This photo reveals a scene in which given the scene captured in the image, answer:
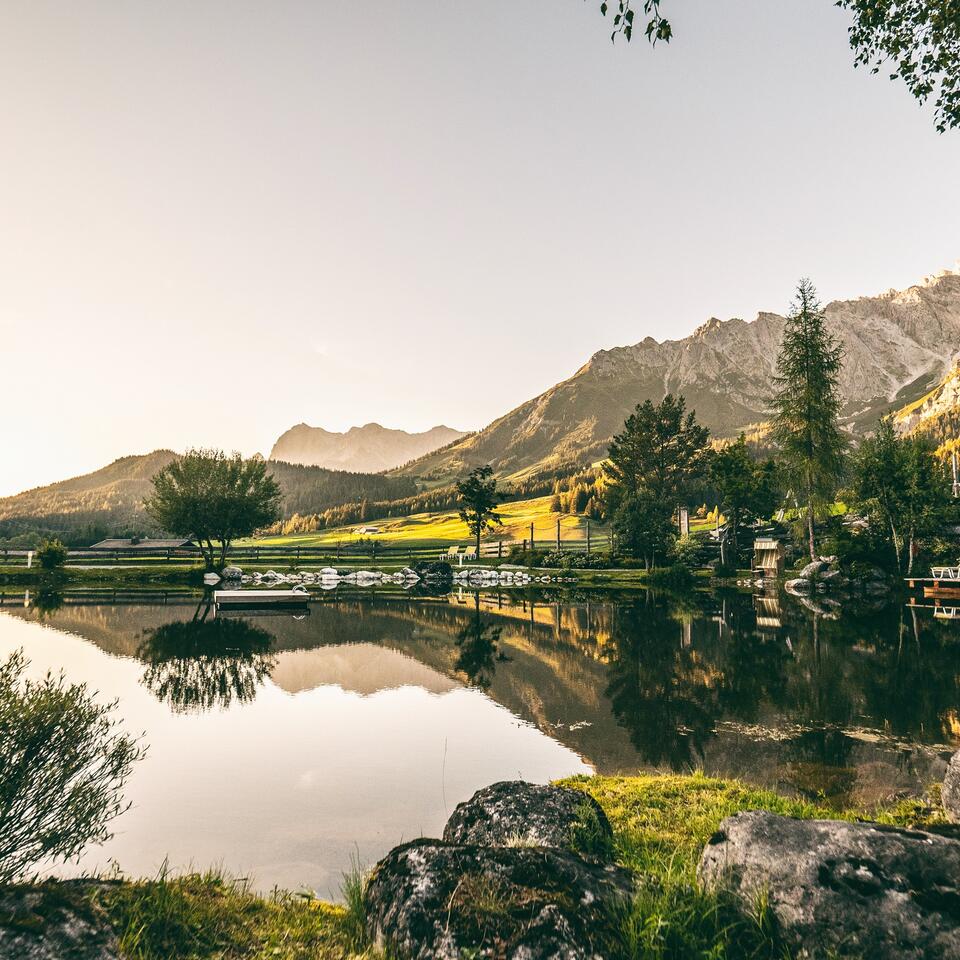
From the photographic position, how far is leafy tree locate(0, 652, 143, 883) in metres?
5.47

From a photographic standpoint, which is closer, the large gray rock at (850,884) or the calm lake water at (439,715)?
the large gray rock at (850,884)

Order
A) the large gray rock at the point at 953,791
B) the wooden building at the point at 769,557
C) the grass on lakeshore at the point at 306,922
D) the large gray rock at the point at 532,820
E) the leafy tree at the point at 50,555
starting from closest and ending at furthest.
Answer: the grass on lakeshore at the point at 306,922 < the large gray rock at the point at 532,820 < the large gray rock at the point at 953,791 < the wooden building at the point at 769,557 < the leafy tree at the point at 50,555

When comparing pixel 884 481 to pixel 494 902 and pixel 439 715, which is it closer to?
pixel 439 715

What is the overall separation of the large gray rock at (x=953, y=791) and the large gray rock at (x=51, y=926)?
27.5 feet

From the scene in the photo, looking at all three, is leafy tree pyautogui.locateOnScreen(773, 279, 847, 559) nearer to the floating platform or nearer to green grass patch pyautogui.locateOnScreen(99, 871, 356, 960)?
the floating platform

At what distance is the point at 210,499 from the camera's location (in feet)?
220

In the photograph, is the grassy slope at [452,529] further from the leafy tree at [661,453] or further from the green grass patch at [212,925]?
the green grass patch at [212,925]

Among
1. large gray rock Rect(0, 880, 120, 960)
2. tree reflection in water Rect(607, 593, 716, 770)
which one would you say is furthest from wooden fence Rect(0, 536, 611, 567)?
large gray rock Rect(0, 880, 120, 960)

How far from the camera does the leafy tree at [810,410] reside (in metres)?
54.9

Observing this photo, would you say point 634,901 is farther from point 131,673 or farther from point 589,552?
point 589,552

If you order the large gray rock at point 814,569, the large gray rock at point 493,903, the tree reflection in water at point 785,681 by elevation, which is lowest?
the large gray rock at point 814,569

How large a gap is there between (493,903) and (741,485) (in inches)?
2530

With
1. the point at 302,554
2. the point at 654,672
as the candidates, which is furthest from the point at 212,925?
the point at 302,554

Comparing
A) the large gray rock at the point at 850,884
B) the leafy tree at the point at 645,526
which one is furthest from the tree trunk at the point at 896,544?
the large gray rock at the point at 850,884
